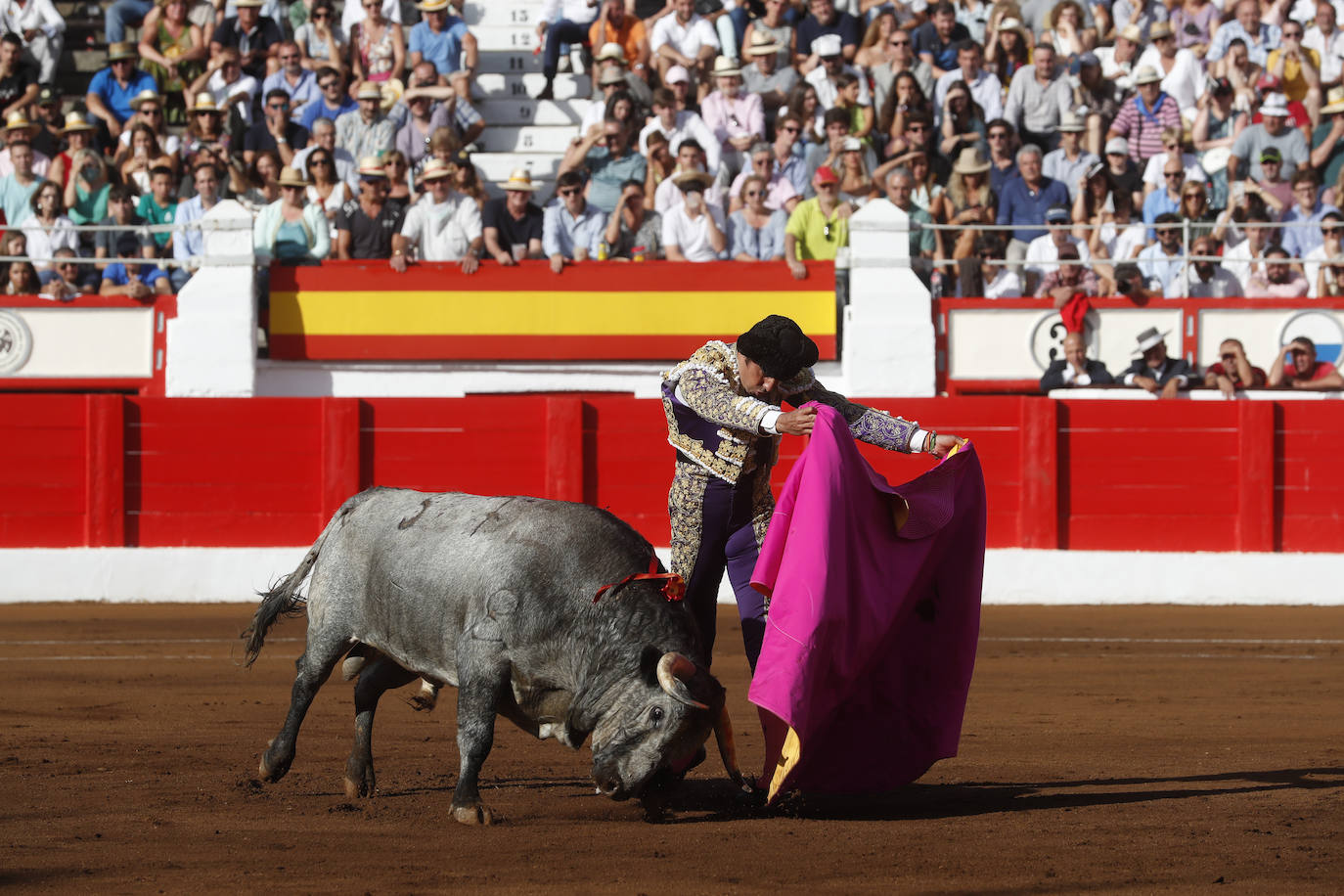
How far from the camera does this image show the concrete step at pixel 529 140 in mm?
13977

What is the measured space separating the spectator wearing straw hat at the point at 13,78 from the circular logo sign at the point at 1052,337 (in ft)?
26.8

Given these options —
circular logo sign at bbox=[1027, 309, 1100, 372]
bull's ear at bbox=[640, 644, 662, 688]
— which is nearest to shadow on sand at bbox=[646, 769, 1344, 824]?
bull's ear at bbox=[640, 644, 662, 688]

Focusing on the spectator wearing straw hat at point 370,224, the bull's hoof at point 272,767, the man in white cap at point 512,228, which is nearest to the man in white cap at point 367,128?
the spectator wearing straw hat at point 370,224

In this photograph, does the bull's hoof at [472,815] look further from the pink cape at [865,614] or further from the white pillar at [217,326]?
the white pillar at [217,326]

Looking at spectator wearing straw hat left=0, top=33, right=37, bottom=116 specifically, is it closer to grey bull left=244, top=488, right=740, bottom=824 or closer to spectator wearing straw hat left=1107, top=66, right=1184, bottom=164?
spectator wearing straw hat left=1107, top=66, right=1184, bottom=164

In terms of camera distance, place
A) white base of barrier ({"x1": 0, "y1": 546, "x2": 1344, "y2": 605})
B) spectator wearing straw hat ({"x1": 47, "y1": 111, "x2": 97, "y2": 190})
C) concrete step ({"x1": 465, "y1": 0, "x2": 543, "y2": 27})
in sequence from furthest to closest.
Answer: concrete step ({"x1": 465, "y1": 0, "x2": 543, "y2": 27}) → spectator wearing straw hat ({"x1": 47, "y1": 111, "x2": 97, "y2": 190}) → white base of barrier ({"x1": 0, "y1": 546, "x2": 1344, "y2": 605})

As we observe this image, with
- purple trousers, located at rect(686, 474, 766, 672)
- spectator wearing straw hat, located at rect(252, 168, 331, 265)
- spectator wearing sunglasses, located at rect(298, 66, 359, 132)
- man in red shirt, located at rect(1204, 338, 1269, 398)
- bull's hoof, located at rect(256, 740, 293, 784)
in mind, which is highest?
spectator wearing sunglasses, located at rect(298, 66, 359, 132)

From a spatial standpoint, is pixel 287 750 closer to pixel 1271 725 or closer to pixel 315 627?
pixel 315 627

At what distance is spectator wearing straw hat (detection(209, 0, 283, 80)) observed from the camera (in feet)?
46.0

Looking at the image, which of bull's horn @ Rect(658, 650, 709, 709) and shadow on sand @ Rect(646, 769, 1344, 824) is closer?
bull's horn @ Rect(658, 650, 709, 709)

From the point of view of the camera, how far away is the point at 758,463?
5242 mm

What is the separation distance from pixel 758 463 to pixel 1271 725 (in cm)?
275

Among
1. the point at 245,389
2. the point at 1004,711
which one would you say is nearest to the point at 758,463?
the point at 1004,711

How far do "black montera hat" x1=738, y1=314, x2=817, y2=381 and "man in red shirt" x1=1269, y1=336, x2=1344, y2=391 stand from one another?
8.11 meters
